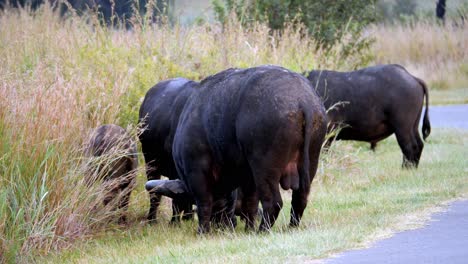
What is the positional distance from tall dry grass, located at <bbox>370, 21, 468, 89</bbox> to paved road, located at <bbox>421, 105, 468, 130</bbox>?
482 cm

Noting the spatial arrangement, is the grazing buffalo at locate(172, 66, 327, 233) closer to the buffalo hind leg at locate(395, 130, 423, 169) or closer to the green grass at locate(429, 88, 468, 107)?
the buffalo hind leg at locate(395, 130, 423, 169)

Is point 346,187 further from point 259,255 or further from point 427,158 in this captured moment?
point 259,255

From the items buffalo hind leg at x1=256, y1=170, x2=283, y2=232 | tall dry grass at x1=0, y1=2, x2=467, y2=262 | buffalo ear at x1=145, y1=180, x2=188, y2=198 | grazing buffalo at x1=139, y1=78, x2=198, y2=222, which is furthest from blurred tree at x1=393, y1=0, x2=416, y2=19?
buffalo hind leg at x1=256, y1=170, x2=283, y2=232

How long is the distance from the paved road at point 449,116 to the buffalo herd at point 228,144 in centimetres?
976

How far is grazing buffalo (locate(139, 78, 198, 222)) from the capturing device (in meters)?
10.6

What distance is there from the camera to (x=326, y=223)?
29.8 feet

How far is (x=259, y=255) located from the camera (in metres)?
7.36

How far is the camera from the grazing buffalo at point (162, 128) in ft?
34.9

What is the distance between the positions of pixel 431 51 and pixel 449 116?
928cm

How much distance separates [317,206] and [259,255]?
335cm

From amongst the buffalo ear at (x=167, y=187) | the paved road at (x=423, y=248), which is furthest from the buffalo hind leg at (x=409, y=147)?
the paved road at (x=423, y=248)

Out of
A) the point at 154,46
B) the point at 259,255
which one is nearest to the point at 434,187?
the point at 259,255

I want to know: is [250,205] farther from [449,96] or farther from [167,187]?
[449,96]

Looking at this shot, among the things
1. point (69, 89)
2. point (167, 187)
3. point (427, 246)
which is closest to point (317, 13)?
point (69, 89)
